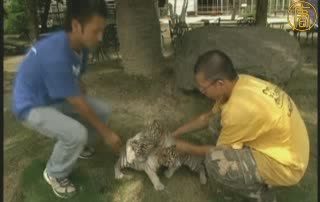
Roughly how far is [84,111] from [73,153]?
39cm

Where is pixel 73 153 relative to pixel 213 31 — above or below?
below

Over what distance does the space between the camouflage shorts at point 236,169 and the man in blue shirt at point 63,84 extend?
688 millimetres

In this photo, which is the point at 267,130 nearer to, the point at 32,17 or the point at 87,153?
the point at 87,153

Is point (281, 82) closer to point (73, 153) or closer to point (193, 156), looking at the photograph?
point (193, 156)

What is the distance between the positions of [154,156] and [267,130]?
3.07 feet

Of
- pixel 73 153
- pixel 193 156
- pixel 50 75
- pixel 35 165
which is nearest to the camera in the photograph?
pixel 50 75

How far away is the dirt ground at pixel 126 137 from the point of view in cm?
341


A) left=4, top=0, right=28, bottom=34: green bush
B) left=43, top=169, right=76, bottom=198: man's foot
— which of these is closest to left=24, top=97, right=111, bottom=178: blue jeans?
left=43, top=169, right=76, bottom=198: man's foot

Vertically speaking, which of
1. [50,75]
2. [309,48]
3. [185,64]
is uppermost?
[50,75]

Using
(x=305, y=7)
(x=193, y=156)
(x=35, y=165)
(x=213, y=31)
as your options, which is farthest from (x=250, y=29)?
(x=305, y=7)

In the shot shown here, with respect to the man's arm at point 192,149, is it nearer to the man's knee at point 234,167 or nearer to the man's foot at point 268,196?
the man's knee at point 234,167

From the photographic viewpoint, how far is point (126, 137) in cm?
408

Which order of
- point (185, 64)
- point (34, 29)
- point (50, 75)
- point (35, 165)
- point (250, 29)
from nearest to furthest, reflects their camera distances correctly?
point (50, 75) < point (35, 165) < point (185, 64) < point (250, 29) < point (34, 29)

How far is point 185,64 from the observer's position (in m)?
5.02
